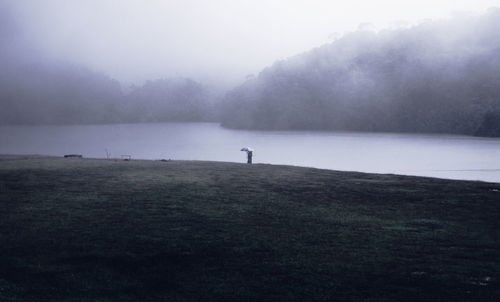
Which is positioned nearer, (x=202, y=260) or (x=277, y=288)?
(x=277, y=288)

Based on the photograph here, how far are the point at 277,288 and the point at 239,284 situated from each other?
50cm

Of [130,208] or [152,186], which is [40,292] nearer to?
[130,208]

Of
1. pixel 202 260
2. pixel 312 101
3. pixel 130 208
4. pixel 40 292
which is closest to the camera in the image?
pixel 40 292

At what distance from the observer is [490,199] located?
12.3 metres

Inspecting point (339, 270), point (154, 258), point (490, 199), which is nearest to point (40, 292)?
point (154, 258)

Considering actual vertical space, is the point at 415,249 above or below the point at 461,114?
below

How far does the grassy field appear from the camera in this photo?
241 inches

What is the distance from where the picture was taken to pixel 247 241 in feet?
27.5

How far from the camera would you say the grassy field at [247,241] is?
6.13 metres

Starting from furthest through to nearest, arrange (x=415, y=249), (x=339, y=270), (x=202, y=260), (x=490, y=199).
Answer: (x=490, y=199), (x=415, y=249), (x=202, y=260), (x=339, y=270)

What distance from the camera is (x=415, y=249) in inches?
314

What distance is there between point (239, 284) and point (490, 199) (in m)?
8.73

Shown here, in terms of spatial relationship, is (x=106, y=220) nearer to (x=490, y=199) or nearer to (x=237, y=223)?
(x=237, y=223)

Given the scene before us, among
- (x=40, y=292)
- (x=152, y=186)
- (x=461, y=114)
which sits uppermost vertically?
(x=461, y=114)
